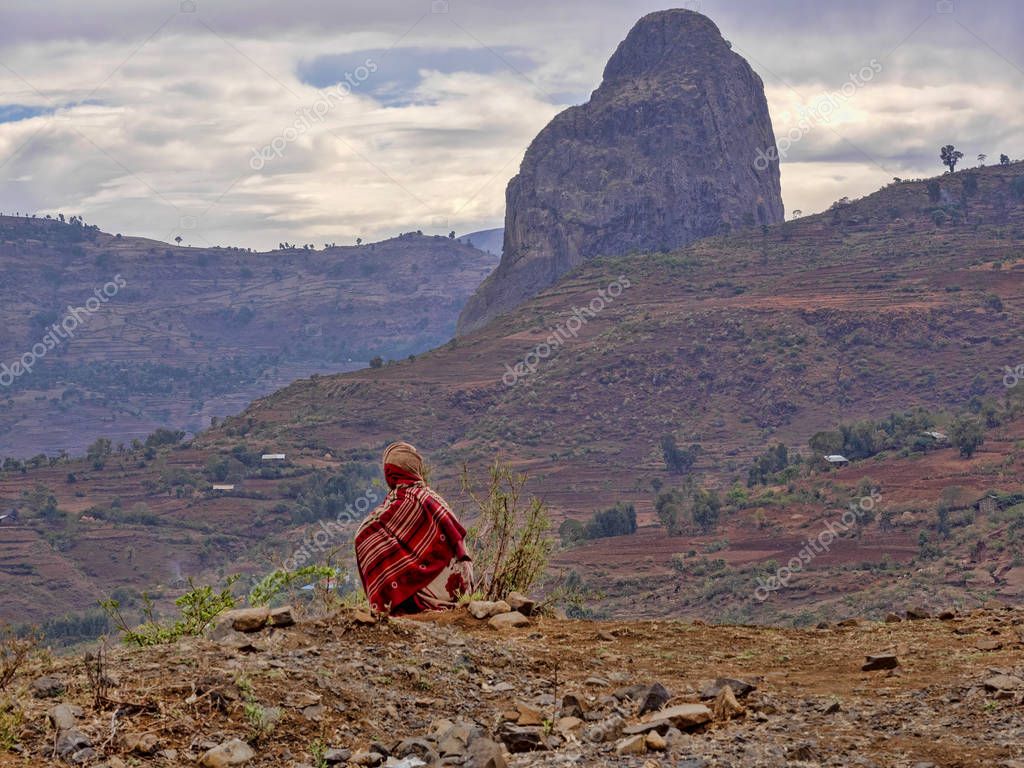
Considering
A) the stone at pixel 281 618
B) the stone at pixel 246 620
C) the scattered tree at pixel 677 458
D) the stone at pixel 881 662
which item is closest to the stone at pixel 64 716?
the stone at pixel 246 620

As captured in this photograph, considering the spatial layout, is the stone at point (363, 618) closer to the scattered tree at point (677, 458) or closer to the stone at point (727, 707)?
the stone at point (727, 707)

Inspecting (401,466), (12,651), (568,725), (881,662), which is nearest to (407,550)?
(401,466)

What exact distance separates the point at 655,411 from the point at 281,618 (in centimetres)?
6438

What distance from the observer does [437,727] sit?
566 centimetres

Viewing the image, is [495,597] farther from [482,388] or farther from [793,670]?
[482,388]

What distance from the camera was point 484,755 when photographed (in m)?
4.89

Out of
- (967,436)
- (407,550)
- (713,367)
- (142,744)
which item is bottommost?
(967,436)

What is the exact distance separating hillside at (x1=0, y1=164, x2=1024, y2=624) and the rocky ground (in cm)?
3506

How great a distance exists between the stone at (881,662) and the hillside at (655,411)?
35.1 meters

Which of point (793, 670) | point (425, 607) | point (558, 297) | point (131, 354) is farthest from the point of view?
point (131, 354)

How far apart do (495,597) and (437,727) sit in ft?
11.9

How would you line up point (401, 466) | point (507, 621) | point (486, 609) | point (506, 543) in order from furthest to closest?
point (506, 543)
point (401, 466)
point (486, 609)
point (507, 621)

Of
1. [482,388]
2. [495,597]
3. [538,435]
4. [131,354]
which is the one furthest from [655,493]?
[131,354]

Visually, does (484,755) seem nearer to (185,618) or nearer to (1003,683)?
(1003,683)
